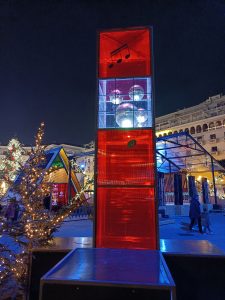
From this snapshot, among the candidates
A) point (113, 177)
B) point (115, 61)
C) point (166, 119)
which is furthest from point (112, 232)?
point (166, 119)

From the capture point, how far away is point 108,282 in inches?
75.6

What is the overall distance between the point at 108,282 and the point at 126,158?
3394mm

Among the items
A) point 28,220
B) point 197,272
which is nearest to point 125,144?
point 28,220

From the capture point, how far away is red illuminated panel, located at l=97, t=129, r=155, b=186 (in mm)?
5086

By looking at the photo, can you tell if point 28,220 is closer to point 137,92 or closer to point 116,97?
point 116,97

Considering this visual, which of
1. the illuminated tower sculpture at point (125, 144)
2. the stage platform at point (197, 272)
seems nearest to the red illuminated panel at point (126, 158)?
the illuminated tower sculpture at point (125, 144)

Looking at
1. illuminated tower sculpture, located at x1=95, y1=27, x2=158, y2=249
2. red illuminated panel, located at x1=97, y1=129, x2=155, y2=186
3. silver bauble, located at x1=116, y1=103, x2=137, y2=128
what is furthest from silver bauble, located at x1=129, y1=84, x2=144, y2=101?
red illuminated panel, located at x1=97, y1=129, x2=155, y2=186

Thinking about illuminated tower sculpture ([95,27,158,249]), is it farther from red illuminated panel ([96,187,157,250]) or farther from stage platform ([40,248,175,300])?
stage platform ([40,248,175,300])

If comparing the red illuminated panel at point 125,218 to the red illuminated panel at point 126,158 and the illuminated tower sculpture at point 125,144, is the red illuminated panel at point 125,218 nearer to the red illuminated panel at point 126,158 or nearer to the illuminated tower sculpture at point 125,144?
the illuminated tower sculpture at point 125,144

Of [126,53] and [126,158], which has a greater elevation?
[126,53]

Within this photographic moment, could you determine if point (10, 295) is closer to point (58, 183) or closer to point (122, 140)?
point (122, 140)

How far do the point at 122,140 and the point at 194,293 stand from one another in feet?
10.1

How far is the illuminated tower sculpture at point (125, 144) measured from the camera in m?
4.84

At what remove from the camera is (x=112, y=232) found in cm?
484
